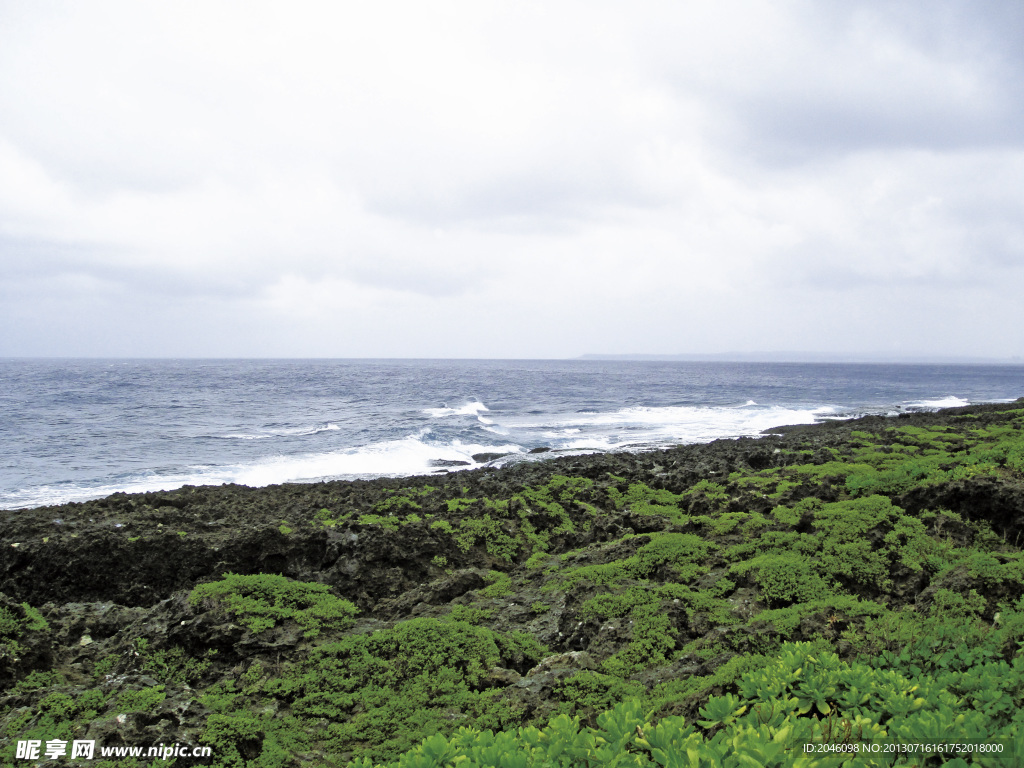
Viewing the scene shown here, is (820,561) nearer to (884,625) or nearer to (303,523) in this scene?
(884,625)

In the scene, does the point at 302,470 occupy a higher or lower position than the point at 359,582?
lower

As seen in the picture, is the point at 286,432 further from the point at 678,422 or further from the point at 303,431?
the point at 678,422

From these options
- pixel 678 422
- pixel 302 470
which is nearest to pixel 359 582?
pixel 302 470

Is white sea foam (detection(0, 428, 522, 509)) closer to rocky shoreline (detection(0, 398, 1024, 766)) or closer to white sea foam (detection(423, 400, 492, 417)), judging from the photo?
rocky shoreline (detection(0, 398, 1024, 766))

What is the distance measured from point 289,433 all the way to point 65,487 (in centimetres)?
1624

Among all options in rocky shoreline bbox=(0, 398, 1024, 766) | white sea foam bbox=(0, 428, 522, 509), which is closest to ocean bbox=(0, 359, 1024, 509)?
white sea foam bbox=(0, 428, 522, 509)

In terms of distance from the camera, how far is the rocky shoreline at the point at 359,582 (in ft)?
18.8

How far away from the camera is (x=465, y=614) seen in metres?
8.08

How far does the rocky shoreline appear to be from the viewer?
5.73 metres

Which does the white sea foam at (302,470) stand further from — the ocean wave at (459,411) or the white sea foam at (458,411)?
the white sea foam at (458,411)

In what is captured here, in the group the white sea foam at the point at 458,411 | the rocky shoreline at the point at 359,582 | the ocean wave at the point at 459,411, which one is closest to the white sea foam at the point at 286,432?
the ocean wave at the point at 459,411

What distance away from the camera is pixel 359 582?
9922 millimetres

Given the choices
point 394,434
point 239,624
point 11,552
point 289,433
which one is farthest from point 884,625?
point 289,433

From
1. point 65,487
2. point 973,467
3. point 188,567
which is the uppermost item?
point 973,467
